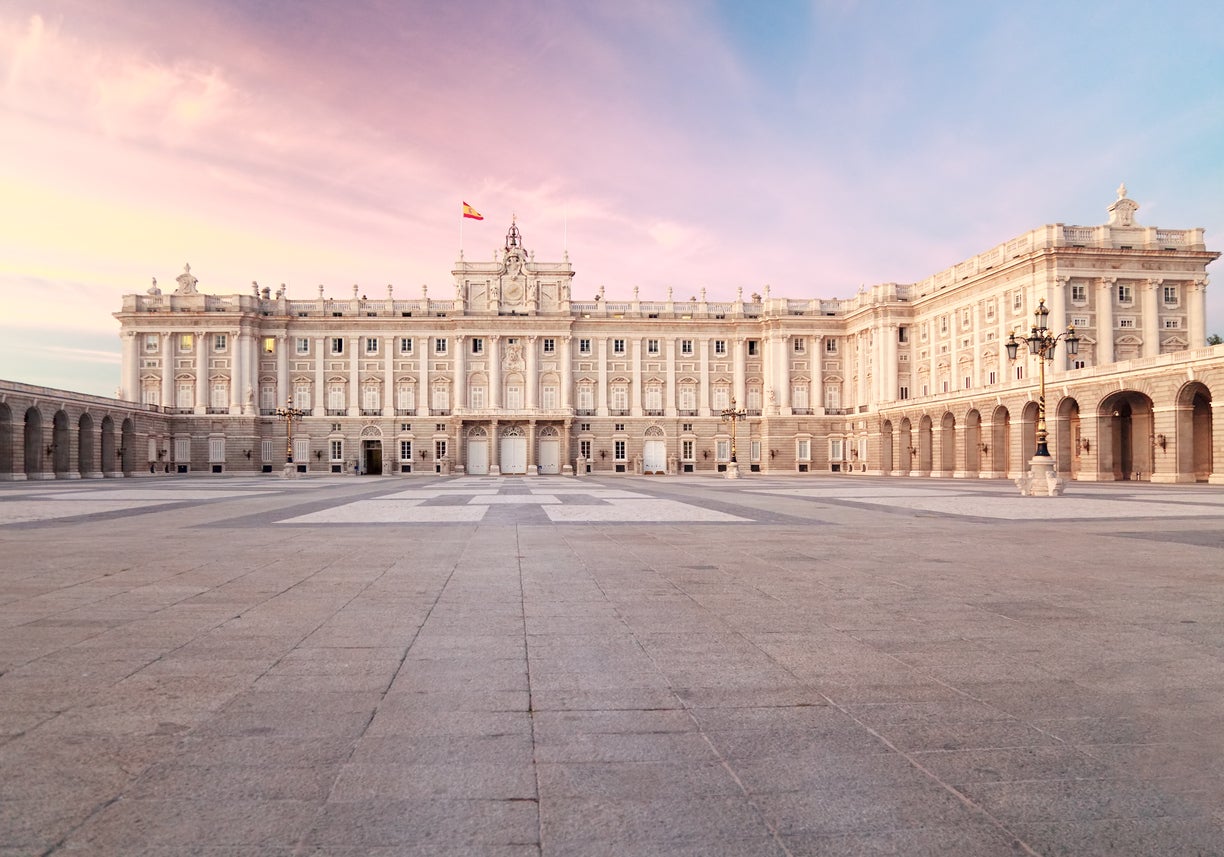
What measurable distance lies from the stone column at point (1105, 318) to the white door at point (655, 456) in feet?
119

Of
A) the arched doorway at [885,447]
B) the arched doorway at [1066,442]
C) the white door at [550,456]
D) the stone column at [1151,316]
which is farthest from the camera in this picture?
the white door at [550,456]

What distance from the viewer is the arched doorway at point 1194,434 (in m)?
36.7

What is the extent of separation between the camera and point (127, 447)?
6112 cm

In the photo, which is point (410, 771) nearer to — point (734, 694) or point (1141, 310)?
point (734, 694)

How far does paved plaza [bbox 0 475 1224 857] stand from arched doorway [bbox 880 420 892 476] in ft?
190

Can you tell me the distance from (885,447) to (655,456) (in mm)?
20926

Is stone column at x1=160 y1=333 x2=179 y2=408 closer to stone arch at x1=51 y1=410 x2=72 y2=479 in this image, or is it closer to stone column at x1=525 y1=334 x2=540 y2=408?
stone arch at x1=51 y1=410 x2=72 y2=479

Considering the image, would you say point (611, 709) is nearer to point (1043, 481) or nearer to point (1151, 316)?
point (1043, 481)

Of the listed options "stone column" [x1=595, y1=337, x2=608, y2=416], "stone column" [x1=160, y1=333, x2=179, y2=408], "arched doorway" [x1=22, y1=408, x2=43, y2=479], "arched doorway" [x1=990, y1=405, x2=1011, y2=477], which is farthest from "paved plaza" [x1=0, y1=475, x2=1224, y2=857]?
"stone column" [x1=160, y1=333, x2=179, y2=408]

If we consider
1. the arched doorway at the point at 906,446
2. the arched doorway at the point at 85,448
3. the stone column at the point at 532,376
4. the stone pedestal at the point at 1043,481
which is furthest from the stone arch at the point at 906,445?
the arched doorway at the point at 85,448

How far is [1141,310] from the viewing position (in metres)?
50.9

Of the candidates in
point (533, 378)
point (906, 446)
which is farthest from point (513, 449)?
point (906, 446)

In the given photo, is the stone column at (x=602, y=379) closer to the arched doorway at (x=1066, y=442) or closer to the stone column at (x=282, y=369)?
the stone column at (x=282, y=369)

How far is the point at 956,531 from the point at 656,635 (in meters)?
9.76
